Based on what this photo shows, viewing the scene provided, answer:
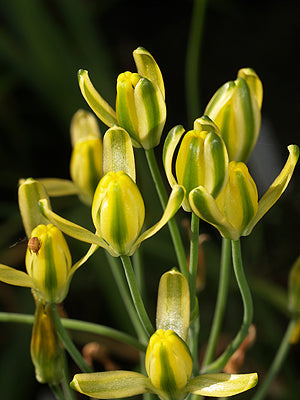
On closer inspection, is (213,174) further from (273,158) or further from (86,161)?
(273,158)

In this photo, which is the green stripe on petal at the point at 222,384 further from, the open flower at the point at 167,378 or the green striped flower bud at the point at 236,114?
the green striped flower bud at the point at 236,114

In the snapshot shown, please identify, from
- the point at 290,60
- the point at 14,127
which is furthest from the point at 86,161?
Answer: the point at 290,60

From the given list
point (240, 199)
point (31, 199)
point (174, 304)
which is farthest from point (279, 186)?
point (31, 199)

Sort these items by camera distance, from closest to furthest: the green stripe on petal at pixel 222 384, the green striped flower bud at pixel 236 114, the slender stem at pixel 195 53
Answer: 1. the green stripe on petal at pixel 222 384
2. the green striped flower bud at pixel 236 114
3. the slender stem at pixel 195 53

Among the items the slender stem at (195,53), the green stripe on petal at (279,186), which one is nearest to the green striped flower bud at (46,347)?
the green stripe on petal at (279,186)

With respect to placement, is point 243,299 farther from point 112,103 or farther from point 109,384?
point 112,103

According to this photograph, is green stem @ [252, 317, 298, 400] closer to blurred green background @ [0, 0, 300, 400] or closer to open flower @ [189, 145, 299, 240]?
open flower @ [189, 145, 299, 240]

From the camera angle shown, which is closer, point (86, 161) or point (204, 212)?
point (204, 212)
